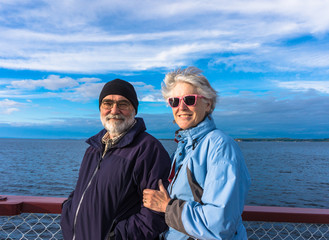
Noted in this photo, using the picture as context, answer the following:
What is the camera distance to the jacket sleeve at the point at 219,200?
1.39m

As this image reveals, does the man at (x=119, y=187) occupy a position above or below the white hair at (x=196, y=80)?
below

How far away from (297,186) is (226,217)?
26.9 metres

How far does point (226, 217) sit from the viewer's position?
1.39 m

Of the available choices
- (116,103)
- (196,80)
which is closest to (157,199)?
(196,80)

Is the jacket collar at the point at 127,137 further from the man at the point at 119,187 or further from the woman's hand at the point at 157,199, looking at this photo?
the woman's hand at the point at 157,199

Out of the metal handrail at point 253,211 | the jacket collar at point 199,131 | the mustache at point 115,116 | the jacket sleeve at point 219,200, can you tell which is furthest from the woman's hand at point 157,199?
the metal handrail at point 253,211

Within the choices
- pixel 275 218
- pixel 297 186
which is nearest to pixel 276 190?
pixel 297 186

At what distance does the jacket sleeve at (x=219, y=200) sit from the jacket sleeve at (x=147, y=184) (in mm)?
434

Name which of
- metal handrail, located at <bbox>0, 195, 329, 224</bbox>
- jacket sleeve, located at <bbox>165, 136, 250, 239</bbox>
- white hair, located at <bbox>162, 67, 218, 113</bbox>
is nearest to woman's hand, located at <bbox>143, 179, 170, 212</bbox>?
jacket sleeve, located at <bbox>165, 136, 250, 239</bbox>

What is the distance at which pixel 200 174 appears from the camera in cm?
154

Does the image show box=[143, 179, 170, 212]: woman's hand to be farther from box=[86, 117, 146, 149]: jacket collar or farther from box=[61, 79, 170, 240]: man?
box=[86, 117, 146, 149]: jacket collar

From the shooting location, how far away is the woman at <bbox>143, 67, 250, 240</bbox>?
1401mm

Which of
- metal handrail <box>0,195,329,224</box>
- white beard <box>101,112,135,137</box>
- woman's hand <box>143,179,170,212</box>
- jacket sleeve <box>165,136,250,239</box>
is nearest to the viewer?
jacket sleeve <box>165,136,250,239</box>

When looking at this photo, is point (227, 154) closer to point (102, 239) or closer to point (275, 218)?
point (102, 239)
